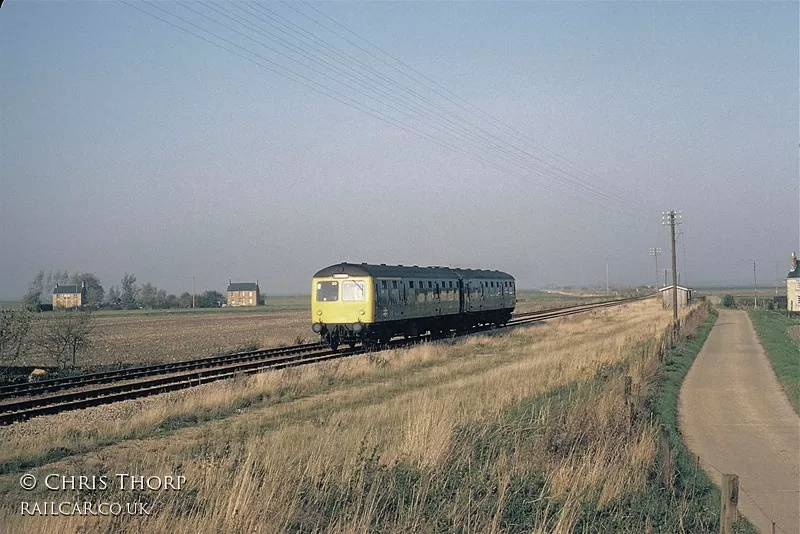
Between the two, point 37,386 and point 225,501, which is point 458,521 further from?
point 37,386

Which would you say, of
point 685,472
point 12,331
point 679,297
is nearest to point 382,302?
point 12,331

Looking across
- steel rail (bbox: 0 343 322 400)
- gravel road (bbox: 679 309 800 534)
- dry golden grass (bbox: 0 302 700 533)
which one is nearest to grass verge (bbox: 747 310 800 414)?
gravel road (bbox: 679 309 800 534)

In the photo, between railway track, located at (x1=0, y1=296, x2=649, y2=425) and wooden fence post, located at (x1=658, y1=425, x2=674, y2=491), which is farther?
railway track, located at (x1=0, y1=296, x2=649, y2=425)

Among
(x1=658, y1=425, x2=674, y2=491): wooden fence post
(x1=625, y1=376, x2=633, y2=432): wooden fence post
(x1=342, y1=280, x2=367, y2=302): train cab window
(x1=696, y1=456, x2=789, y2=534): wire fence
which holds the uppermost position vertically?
(x1=342, y1=280, x2=367, y2=302): train cab window

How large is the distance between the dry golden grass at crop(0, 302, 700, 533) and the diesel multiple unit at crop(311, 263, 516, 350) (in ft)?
32.4

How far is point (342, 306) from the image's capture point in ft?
90.7

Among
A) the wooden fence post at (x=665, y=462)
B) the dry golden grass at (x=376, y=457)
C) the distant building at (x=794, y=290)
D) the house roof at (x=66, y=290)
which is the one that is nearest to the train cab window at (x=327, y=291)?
the dry golden grass at (x=376, y=457)

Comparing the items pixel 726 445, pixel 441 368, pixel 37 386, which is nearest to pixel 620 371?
pixel 726 445

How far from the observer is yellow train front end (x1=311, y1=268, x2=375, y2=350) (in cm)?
2709

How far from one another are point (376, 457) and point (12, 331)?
20.0m

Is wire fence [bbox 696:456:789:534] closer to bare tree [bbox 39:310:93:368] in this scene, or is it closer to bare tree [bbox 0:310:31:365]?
bare tree [bbox 0:310:31:365]

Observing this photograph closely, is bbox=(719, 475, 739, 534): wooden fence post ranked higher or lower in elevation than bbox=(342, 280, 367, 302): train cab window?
lower

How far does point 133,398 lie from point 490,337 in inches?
738

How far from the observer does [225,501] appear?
262 inches
